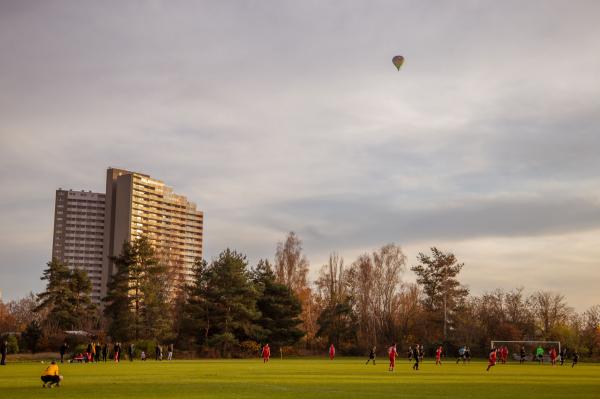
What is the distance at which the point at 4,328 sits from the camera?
110500mm

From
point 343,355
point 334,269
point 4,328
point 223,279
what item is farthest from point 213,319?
point 4,328

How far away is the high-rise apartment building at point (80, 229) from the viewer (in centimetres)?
19338

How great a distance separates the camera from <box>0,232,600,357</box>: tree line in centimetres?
7631

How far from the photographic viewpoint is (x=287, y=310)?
83.8m

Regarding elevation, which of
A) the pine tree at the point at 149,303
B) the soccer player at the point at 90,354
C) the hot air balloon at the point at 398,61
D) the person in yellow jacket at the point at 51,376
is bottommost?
the soccer player at the point at 90,354

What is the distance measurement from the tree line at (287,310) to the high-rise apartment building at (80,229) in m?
84.9

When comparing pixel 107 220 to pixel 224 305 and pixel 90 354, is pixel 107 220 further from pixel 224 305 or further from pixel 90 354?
pixel 90 354

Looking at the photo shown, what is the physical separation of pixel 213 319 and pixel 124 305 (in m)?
10.7

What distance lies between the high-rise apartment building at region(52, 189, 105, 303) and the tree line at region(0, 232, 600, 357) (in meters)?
84.9

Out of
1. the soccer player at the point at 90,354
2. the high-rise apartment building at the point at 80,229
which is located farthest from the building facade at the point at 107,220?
the soccer player at the point at 90,354

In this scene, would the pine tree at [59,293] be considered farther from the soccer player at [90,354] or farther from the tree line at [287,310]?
the soccer player at [90,354]

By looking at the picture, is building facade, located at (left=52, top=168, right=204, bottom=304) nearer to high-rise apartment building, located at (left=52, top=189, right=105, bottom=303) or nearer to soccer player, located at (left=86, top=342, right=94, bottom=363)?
high-rise apartment building, located at (left=52, top=189, right=105, bottom=303)

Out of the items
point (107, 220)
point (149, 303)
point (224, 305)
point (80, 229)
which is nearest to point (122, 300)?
point (149, 303)

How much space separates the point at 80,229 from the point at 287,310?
12825cm
